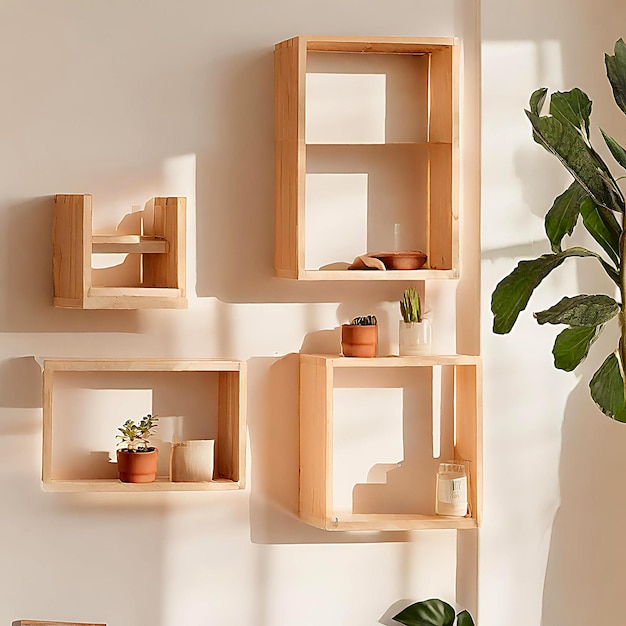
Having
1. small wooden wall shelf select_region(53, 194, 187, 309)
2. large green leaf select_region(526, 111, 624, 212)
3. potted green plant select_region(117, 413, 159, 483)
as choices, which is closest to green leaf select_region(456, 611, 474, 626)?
potted green plant select_region(117, 413, 159, 483)

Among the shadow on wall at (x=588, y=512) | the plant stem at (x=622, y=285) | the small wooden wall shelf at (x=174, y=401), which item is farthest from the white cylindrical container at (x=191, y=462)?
the plant stem at (x=622, y=285)

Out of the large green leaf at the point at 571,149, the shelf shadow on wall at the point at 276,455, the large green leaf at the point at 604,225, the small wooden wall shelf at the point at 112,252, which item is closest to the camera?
the large green leaf at the point at 571,149

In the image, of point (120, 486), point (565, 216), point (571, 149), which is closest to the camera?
point (571, 149)

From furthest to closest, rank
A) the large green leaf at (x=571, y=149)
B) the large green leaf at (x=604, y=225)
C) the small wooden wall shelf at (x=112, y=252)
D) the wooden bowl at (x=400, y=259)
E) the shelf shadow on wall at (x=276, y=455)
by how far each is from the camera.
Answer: the shelf shadow on wall at (x=276, y=455) < the wooden bowl at (x=400, y=259) < the small wooden wall shelf at (x=112, y=252) < the large green leaf at (x=604, y=225) < the large green leaf at (x=571, y=149)

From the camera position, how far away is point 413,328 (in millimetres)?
2330

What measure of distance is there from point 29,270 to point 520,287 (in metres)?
1.36

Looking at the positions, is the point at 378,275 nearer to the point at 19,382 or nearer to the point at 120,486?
the point at 120,486

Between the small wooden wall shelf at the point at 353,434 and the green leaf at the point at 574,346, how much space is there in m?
0.85

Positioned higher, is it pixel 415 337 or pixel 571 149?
pixel 571 149

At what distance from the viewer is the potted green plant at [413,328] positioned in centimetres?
233

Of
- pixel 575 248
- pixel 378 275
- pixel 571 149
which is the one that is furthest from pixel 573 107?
pixel 378 275

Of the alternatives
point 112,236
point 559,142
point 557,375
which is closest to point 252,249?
point 112,236

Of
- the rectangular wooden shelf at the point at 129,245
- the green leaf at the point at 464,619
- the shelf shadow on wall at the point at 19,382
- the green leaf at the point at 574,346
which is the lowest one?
the green leaf at the point at 464,619

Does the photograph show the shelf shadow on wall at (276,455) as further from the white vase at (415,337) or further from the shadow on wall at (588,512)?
the shadow on wall at (588,512)
